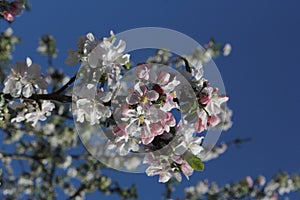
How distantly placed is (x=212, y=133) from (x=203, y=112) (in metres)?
0.26

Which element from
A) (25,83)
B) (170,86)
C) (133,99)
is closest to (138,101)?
(133,99)

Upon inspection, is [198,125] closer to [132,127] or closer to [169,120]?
[169,120]

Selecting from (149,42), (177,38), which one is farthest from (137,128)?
(177,38)

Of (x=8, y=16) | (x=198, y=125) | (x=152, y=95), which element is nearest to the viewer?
(x=152, y=95)

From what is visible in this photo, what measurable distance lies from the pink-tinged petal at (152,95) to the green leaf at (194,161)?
0.33 metres

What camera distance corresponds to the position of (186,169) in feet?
6.13

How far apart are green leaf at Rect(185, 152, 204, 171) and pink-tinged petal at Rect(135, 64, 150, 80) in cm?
37

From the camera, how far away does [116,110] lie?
5.61 ft

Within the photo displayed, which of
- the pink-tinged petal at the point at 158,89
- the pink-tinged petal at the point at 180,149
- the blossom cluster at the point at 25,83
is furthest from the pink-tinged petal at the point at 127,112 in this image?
the blossom cluster at the point at 25,83

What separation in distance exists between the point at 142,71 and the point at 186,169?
44 cm

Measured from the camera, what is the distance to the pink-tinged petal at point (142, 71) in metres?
1.67

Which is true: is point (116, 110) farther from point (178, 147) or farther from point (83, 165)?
point (83, 165)

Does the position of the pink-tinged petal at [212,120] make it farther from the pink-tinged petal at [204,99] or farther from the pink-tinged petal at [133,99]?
the pink-tinged petal at [133,99]

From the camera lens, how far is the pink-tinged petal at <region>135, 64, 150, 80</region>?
65.9 inches
